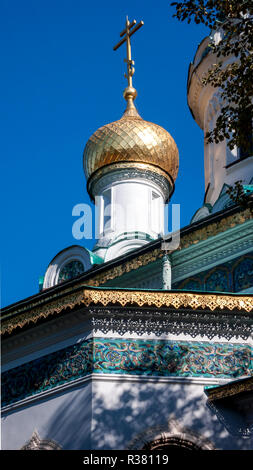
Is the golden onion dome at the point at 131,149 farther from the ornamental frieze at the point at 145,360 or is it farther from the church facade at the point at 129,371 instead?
the ornamental frieze at the point at 145,360

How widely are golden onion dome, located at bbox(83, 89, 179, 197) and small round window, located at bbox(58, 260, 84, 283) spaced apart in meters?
2.60

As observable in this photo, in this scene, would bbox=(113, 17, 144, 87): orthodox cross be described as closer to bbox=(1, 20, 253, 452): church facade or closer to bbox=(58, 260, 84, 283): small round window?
bbox=(58, 260, 84, 283): small round window

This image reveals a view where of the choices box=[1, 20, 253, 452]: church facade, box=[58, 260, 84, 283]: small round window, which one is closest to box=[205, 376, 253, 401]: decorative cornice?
box=[1, 20, 253, 452]: church facade

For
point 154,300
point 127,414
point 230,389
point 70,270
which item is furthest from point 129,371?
point 70,270

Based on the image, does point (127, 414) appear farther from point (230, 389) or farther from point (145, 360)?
point (230, 389)

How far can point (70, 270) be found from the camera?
1427 cm

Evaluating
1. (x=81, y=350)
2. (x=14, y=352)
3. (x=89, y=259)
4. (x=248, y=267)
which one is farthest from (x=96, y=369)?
(x=89, y=259)

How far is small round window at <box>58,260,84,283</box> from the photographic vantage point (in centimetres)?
1407

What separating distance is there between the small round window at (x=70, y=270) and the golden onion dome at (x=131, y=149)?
8.52 feet

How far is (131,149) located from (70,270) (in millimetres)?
3067

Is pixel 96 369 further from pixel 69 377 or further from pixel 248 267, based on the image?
pixel 248 267

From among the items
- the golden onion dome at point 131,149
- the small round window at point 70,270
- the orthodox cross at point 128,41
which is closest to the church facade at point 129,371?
the small round window at point 70,270

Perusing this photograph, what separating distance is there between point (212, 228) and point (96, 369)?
3241mm

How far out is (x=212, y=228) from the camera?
34.7ft
